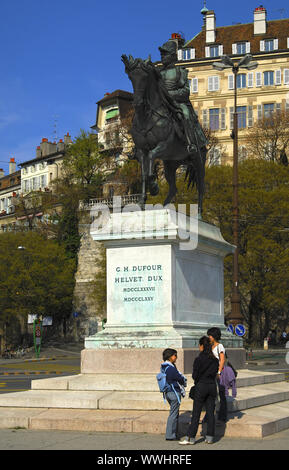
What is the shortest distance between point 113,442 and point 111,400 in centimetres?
170

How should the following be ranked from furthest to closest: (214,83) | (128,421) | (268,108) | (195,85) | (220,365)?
(195,85), (214,83), (268,108), (220,365), (128,421)

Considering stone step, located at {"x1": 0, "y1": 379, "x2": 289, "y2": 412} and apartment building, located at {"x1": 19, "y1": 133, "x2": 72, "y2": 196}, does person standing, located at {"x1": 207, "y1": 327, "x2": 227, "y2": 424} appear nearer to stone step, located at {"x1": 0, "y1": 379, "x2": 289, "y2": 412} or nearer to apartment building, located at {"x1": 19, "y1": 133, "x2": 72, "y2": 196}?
stone step, located at {"x1": 0, "y1": 379, "x2": 289, "y2": 412}

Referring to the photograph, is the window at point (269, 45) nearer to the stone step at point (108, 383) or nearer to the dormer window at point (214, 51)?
the dormer window at point (214, 51)

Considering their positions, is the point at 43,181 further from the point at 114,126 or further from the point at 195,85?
the point at 195,85

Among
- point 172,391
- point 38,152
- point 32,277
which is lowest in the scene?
point 172,391

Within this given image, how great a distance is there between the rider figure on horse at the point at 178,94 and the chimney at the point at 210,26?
68.6 m

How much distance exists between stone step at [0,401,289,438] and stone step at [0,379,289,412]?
0.15m

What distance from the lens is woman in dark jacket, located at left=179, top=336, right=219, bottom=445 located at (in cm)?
1045

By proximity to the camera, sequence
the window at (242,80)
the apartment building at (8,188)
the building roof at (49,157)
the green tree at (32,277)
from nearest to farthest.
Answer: the green tree at (32,277), the window at (242,80), the building roof at (49,157), the apartment building at (8,188)

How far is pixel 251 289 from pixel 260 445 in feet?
138

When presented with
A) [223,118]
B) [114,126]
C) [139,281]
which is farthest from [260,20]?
[139,281]

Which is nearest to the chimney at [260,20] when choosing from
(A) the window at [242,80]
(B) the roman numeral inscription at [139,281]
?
(A) the window at [242,80]

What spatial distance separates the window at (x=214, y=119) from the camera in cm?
8094

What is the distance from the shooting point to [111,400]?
476 inches
